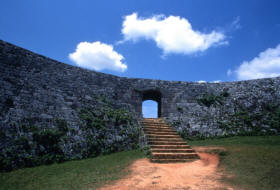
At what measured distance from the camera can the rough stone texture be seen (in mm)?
7289

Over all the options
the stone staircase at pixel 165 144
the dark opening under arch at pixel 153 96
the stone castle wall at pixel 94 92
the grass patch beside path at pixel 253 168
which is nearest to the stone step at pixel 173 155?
the stone staircase at pixel 165 144

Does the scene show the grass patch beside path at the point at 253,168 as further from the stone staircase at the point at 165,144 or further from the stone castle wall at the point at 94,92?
the stone castle wall at the point at 94,92

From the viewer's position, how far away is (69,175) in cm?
543

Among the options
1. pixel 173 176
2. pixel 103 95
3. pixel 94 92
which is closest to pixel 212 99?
pixel 103 95

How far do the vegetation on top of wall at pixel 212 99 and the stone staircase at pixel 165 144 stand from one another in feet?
13.0

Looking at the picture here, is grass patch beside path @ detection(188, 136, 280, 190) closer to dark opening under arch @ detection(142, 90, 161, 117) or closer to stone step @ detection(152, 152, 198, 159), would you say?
stone step @ detection(152, 152, 198, 159)

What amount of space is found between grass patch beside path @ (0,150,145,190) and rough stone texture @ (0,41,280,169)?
56.6 inches

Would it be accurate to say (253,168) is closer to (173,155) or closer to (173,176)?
(173,176)

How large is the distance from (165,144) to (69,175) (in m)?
4.74

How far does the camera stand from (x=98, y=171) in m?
5.82

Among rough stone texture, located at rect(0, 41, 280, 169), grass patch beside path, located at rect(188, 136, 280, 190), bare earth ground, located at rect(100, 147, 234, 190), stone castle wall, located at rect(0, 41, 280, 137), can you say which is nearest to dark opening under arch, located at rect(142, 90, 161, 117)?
rough stone texture, located at rect(0, 41, 280, 169)

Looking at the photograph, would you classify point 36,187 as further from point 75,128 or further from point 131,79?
point 131,79

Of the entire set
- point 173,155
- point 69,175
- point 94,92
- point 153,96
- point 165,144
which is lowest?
point 69,175

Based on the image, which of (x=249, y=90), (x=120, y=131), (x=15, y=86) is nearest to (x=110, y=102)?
(x=120, y=131)
